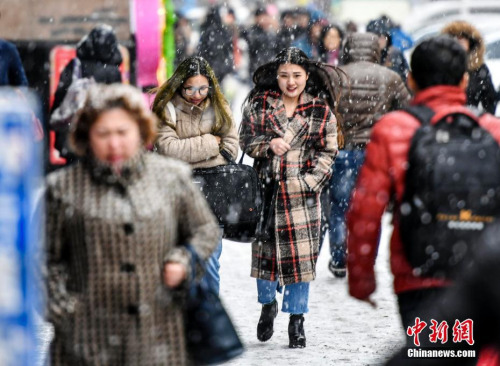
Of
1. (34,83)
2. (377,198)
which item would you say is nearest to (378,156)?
(377,198)

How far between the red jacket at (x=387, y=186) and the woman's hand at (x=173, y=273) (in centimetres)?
83

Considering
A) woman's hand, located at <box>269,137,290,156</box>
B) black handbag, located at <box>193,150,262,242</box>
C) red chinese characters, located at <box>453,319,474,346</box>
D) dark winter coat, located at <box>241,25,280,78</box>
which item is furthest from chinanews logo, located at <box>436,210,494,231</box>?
dark winter coat, located at <box>241,25,280,78</box>

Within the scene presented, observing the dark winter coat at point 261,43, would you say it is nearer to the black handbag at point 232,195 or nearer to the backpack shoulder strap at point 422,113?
the black handbag at point 232,195

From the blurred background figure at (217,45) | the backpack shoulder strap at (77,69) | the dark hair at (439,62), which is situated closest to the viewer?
the dark hair at (439,62)

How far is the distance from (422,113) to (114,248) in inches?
52.4

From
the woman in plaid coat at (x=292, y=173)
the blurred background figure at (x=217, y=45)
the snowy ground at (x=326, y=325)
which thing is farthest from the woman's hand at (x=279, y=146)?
the blurred background figure at (x=217, y=45)

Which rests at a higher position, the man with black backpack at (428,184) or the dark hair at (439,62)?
the dark hair at (439,62)

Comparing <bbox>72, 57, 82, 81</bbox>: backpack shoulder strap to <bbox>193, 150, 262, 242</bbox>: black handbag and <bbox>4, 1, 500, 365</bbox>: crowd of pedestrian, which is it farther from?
<bbox>4, 1, 500, 365</bbox>: crowd of pedestrian

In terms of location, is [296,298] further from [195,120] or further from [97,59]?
[97,59]

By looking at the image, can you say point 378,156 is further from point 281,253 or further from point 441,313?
point 281,253

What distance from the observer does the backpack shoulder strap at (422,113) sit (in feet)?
13.7

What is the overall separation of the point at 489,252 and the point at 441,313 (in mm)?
327

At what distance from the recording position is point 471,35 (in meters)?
8.63

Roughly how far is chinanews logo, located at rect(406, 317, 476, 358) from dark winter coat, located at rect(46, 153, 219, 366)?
0.87 m
